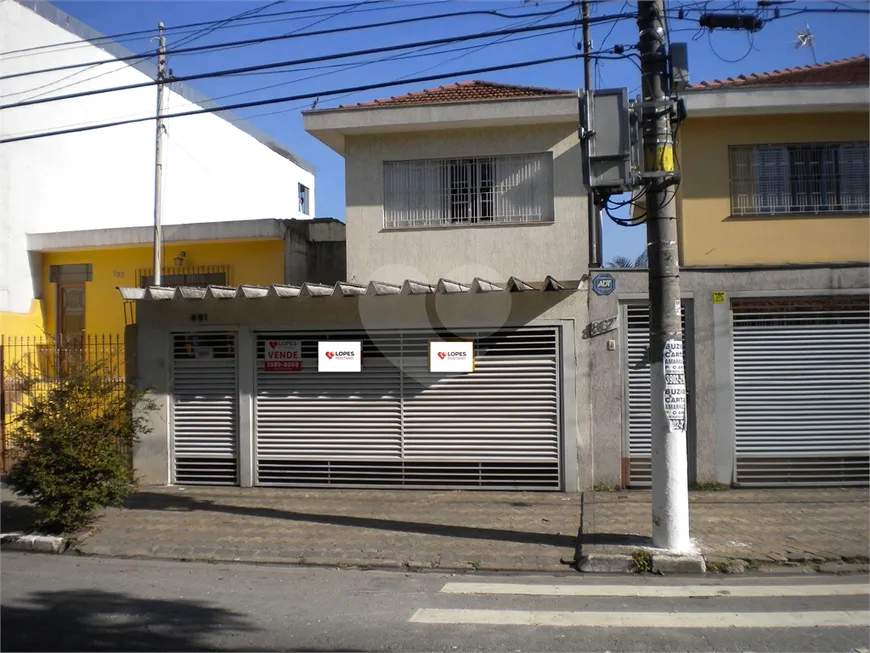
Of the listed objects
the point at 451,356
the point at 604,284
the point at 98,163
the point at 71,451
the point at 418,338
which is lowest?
the point at 71,451

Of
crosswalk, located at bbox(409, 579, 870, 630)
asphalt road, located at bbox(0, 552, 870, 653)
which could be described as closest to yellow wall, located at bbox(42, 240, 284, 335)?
asphalt road, located at bbox(0, 552, 870, 653)

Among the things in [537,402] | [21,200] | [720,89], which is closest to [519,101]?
[720,89]

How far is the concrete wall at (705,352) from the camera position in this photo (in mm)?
10070

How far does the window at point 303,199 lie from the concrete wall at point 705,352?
20.8 metres

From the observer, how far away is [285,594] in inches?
247

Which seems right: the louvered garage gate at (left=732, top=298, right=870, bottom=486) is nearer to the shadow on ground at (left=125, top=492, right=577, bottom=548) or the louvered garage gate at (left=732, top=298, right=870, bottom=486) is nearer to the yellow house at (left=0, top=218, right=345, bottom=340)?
the shadow on ground at (left=125, top=492, right=577, bottom=548)

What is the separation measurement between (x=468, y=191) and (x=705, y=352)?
4.17m

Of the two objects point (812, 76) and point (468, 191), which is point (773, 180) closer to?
point (812, 76)

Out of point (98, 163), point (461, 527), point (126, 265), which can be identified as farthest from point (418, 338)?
point (98, 163)

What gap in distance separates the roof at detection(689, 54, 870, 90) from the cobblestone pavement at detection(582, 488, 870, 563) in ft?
18.2

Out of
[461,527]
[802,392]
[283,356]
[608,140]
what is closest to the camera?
[608,140]

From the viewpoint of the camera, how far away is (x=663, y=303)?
7211 millimetres

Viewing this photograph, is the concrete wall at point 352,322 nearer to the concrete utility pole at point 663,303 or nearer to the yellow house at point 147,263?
the concrete utility pole at point 663,303

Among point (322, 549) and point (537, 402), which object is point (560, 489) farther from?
point (322, 549)
